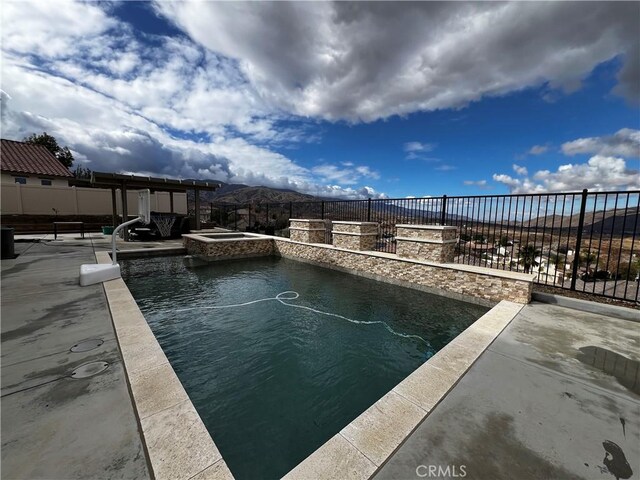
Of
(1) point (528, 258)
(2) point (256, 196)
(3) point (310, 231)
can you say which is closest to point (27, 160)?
(3) point (310, 231)

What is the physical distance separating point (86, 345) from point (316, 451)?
2.55 m

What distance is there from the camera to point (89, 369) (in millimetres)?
2209

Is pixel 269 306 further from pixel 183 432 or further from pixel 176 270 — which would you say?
Answer: pixel 176 270

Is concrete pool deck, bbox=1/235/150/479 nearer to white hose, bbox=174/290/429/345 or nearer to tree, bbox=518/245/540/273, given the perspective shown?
white hose, bbox=174/290/429/345

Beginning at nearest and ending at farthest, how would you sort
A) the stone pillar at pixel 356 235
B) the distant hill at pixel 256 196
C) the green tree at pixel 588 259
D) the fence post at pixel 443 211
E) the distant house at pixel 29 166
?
the green tree at pixel 588 259
the fence post at pixel 443 211
the stone pillar at pixel 356 235
the distant house at pixel 29 166
the distant hill at pixel 256 196

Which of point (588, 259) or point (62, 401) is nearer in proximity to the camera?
point (62, 401)

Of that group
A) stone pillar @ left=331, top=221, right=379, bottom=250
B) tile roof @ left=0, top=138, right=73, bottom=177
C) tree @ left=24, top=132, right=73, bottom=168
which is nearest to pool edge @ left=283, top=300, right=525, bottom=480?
stone pillar @ left=331, top=221, right=379, bottom=250

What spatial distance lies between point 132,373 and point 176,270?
5.94 m

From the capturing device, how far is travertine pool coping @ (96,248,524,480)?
1.42 metres

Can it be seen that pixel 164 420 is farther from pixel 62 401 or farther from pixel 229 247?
pixel 229 247

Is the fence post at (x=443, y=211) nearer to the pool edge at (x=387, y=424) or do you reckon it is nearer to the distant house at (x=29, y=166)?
the pool edge at (x=387, y=424)

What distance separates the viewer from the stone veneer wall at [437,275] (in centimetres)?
455

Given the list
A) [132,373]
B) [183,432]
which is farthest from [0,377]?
[183,432]

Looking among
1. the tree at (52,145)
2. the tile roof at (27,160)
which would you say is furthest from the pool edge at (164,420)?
the tree at (52,145)
